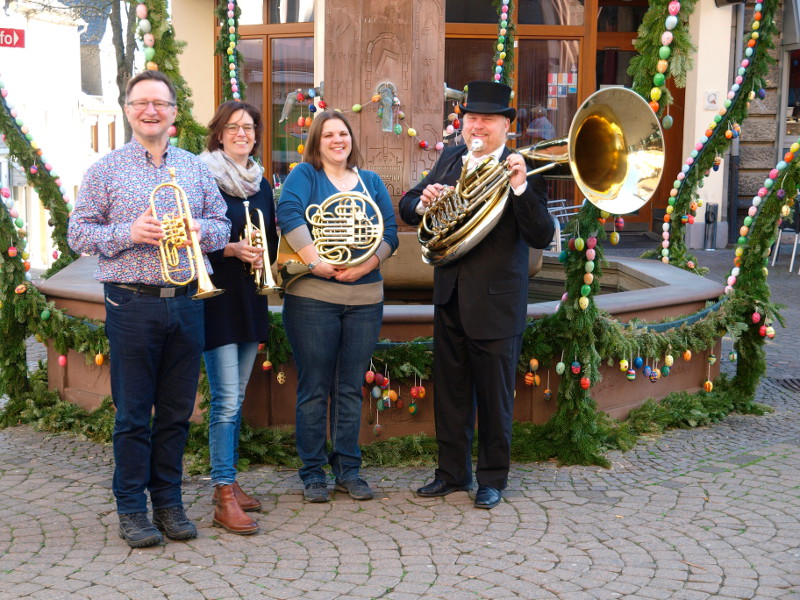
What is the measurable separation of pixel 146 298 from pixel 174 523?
0.98 meters

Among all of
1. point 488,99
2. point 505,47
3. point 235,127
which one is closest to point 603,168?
point 488,99

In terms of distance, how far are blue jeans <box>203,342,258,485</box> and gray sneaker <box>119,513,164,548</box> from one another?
408 millimetres

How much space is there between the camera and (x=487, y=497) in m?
4.89

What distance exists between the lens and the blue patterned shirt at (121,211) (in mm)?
4195

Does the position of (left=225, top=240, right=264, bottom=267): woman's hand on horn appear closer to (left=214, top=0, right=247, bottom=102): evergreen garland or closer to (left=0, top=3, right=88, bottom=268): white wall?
(left=214, top=0, right=247, bottom=102): evergreen garland

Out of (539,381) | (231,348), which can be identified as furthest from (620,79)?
(231,348)

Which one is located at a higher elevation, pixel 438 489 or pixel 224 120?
pixel 224 120

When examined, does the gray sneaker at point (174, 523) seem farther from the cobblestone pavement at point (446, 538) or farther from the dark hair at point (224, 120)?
the dark hair at point (224, 120)

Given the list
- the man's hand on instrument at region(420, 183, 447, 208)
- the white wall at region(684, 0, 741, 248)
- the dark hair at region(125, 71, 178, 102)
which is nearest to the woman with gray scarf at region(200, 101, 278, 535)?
the dark hair at region(125, 71, 178, 102)

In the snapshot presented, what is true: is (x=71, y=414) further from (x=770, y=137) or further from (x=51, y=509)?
(x=770, y=137)

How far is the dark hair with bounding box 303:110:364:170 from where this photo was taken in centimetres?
489

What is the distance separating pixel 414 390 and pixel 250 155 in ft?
5.12

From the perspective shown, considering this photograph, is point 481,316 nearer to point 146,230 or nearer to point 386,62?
point 146,230

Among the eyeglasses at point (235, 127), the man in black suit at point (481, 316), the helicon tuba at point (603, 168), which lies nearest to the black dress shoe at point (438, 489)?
the man in black suit at point (481, 316)
